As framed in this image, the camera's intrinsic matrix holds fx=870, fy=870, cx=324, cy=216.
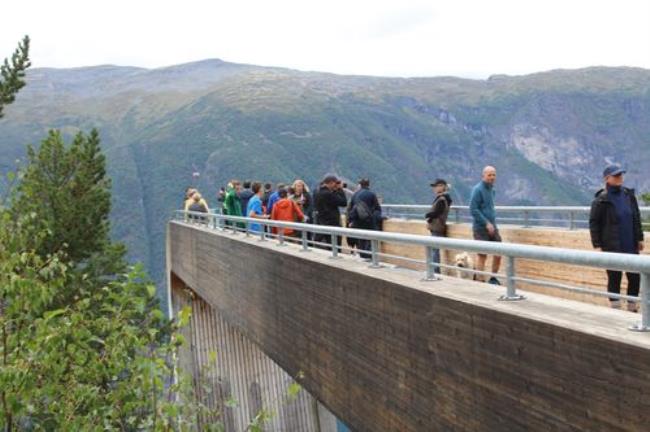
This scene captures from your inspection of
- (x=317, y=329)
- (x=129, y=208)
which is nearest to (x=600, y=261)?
(x=317, y=329)

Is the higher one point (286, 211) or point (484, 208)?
point (484, 208)

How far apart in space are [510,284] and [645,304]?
1.38m

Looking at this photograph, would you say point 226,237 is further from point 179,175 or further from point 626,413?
point 179,175

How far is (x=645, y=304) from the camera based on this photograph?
4.54 metres

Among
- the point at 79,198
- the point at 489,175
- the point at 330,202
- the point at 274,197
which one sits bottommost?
the point at 79,198

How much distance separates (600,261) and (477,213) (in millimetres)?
5535

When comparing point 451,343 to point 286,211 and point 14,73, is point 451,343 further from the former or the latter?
point 14,73

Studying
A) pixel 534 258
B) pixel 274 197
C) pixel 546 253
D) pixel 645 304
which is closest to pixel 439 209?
pixel 274 197

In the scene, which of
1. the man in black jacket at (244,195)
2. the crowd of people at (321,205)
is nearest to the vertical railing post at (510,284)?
the crowd of people at (321,205)

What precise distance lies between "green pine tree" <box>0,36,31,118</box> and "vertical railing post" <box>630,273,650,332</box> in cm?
2239

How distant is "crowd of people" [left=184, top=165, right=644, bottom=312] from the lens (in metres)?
7.35

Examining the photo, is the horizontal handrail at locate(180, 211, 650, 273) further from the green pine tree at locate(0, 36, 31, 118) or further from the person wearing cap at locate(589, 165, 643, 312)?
the green pine tree at locate(0, 36, 31, 118)

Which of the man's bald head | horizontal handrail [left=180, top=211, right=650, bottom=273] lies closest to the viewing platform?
horizontal handrail [left=180, top=211, right=650, bottom=273]

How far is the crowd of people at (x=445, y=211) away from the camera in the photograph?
24.1 feet
